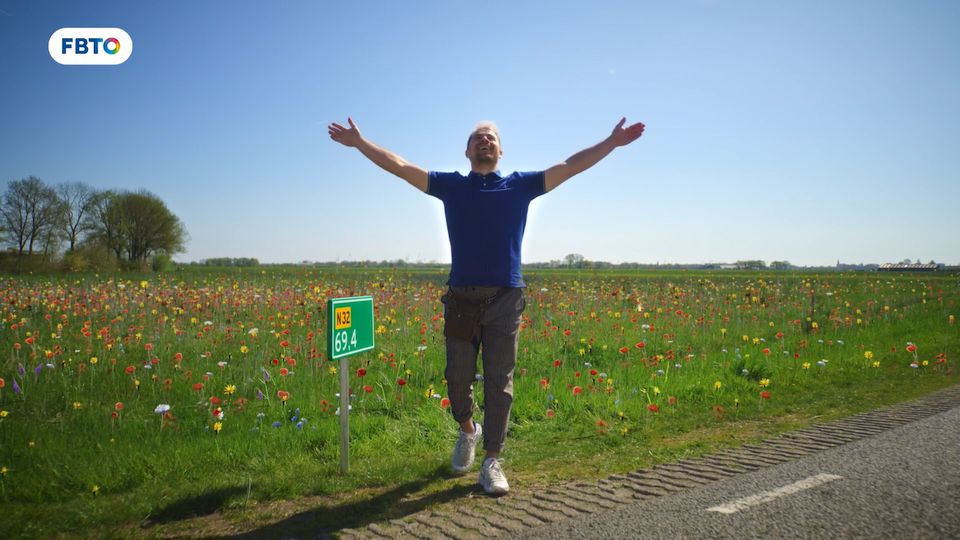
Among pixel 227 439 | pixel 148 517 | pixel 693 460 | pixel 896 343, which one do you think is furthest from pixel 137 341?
pixel 896 343

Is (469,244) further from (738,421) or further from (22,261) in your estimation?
(22,261)

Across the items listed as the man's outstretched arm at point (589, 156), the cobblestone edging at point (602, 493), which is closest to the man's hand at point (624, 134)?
the man's outstretched arm at point (589, 156)

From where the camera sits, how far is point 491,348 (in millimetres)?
3744

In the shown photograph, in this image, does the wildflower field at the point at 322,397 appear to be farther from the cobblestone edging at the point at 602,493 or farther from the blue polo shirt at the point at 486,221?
the blue polo shirt at the point at 486,221

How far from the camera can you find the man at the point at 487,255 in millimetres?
3670

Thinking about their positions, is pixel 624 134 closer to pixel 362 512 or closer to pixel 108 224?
pixel 362 512

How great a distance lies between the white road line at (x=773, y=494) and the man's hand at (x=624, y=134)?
8.20 feet

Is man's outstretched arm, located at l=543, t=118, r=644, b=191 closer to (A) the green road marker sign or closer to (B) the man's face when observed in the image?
(B) the man's face

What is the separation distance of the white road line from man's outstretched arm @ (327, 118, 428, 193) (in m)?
2.79

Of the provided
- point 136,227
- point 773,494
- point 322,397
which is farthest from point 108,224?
point 773,494

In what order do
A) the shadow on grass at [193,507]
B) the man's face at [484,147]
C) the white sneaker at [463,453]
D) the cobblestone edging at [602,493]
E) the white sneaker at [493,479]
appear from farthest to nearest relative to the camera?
1. the white sneaker at [463,453]
2. the man's face at [484,147]
3. the white sneaker at [493,479]
4. the shadow on grass at [193,507]
5. the cobblestone edging at [602,493]

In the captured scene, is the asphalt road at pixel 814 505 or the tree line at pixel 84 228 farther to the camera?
the tree line at pixel 84 228

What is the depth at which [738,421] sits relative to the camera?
18.0 feet

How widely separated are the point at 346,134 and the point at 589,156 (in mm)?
1795
